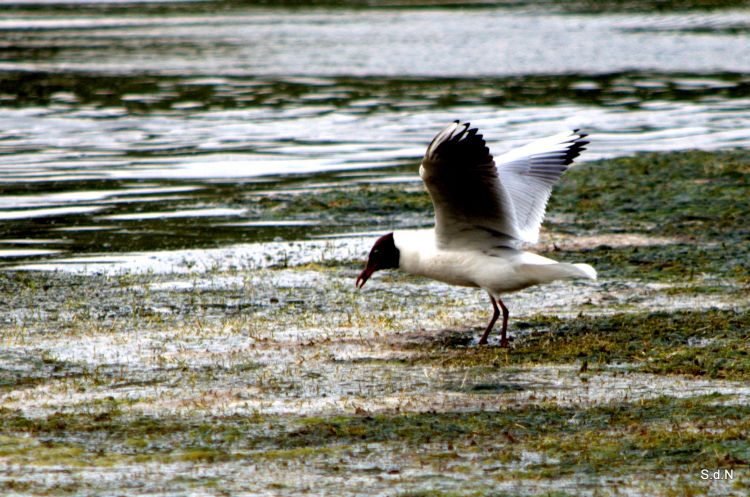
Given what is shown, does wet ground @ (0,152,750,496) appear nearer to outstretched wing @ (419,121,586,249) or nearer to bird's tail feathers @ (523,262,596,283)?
bird's tail feathers @ (523,262,596,283)

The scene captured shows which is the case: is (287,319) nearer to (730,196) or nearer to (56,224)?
(56,224)

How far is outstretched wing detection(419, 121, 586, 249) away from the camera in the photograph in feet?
27.7

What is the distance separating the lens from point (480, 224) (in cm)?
912

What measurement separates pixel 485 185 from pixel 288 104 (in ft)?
57.4

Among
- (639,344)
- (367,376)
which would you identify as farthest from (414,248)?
(639,344)

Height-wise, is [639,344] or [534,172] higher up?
[534,172]

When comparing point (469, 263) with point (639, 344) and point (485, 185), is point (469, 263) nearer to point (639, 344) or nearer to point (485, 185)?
point (485, 185)

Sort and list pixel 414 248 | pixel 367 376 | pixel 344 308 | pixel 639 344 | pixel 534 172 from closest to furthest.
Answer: pixel 367 376 < pixel 639 344 < pixel 414 248 < pixel 534 172 < pixel 344 308

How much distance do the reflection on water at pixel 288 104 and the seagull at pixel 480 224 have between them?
13.5ft

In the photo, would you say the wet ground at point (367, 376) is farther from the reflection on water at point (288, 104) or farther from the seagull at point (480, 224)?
the reflection on water at point (288, 104)

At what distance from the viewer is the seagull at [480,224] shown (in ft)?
27.9

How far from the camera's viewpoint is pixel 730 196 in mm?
14555

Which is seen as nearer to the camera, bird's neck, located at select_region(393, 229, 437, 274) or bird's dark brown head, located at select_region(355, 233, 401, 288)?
bird's neck, located at select_region(393, 229, 437, 274)

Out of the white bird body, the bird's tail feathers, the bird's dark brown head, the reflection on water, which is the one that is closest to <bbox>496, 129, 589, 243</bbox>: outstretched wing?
the white bird body
